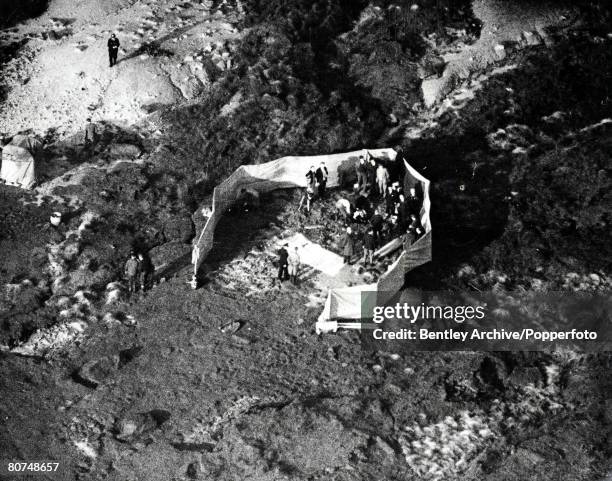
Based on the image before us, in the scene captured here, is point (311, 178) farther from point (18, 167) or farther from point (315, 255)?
point (18, 167)

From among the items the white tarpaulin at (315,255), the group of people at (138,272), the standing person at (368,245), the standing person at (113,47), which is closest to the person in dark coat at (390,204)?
A: the standing person at (368,245)

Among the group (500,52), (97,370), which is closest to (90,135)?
(97,370)

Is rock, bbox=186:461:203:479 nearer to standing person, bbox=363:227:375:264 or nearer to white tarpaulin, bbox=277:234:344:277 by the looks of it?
white tarpaulin, bbox=277:234:344:277

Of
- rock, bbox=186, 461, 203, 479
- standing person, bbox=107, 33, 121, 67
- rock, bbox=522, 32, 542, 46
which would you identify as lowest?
rock, bbox=186, 461, 203, 479

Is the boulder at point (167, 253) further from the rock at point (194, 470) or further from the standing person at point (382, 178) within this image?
the rock at point (194, 470)

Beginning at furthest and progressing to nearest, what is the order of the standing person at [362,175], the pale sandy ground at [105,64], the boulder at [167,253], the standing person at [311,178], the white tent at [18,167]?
the pale sandy ground at [105,64], the white tent at [18,167], the standing person at [362,175], the standing person at [311,178], the boulder at [167,253]

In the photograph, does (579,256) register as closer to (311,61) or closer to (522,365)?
(522,365)

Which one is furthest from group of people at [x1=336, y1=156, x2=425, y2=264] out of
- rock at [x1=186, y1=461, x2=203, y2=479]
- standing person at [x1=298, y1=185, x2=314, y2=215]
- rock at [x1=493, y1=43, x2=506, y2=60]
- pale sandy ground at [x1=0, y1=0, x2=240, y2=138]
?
rock at [x1=493, y1=43, x2=506, y2=60]
